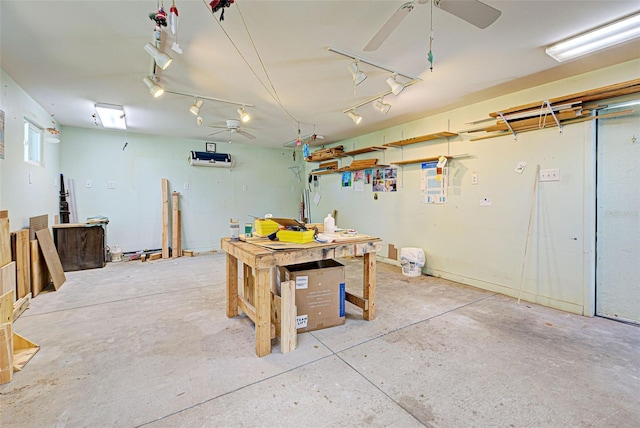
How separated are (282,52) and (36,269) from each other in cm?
378

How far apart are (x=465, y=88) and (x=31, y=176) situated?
5417 mm

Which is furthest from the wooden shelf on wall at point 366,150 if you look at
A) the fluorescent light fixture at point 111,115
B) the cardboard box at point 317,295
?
the fluorescent light fixture at point 111,115

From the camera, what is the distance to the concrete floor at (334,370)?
4.80ft

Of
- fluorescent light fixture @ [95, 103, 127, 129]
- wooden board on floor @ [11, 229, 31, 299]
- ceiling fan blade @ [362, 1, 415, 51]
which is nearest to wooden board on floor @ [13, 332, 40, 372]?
wooden board on floor @ [11, 229, 31, 299]

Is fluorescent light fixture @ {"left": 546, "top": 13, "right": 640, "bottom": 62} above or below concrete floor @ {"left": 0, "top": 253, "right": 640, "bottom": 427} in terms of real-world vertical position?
above

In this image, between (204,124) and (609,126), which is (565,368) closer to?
(609,126)

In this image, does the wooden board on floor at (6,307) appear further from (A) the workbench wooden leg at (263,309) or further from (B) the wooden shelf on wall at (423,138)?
(B) the wooden shelf on wall at (423,138)

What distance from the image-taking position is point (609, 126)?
2.64 meters

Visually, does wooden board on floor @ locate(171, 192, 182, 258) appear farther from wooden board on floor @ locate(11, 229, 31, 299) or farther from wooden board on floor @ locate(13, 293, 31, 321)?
wooden board on floor @ locate(13, 293, 31, 321)

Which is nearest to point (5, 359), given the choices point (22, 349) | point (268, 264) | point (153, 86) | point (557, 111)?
point (22, 349)

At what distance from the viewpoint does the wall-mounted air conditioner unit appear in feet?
19.0

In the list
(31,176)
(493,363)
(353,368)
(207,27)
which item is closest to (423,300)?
(493,363)

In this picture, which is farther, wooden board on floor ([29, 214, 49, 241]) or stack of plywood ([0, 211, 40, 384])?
wooden board on floor ([29, 214, 49, 241])

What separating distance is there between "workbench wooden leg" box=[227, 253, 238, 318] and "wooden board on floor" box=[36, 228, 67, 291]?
2524 millimetres
